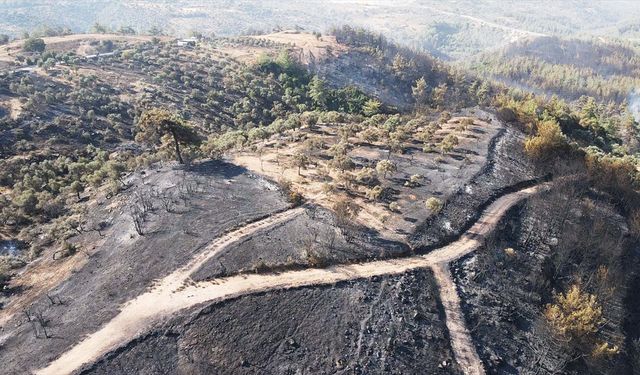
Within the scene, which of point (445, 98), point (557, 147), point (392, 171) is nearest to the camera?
point (392, 171)

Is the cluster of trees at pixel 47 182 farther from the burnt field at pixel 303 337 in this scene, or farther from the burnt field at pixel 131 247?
the burnt field at pixel 303 337

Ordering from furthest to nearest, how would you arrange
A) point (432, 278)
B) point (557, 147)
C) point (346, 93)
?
point (346, 93)
point (557, 147)
point (432, 278)

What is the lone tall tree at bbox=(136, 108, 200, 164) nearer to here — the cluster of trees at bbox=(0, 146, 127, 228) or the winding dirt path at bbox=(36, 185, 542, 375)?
the cluster of trees at bbox=(0, 146, 127, 228)

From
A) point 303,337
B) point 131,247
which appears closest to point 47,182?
point 131,247

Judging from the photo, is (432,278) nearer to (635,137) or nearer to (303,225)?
(303,225)

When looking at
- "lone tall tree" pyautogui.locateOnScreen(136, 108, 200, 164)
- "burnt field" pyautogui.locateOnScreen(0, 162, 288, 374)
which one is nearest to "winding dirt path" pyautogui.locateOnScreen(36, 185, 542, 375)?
"burnt field" pyautogui.locateOnScreen(0, 162, 288, 374)

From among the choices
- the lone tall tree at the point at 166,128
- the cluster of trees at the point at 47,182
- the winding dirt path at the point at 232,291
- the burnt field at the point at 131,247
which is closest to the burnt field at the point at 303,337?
the winding dirt path at the point at 232,291

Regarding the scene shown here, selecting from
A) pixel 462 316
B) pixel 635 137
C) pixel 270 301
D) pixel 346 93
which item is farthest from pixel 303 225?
pixel 635 137
